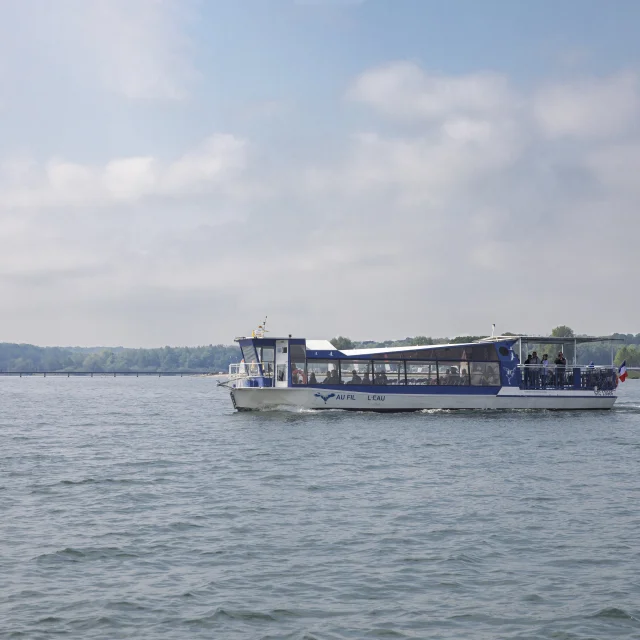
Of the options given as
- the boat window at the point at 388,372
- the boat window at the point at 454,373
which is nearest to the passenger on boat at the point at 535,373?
the boat window at the point at 454,373

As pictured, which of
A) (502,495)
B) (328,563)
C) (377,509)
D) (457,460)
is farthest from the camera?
(457,460)

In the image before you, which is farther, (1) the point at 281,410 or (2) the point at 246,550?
(1) the point at 281,410

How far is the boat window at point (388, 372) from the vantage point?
53281 millimetres

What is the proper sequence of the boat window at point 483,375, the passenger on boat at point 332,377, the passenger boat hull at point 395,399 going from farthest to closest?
the boat window at point 483,375 → the passenger on boat at point 332,377 → the passenger boat hull at point 395,399

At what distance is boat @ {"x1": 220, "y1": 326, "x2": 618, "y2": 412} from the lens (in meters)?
52.1

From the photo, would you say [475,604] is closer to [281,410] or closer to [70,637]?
[70,637]

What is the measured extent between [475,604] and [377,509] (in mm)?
7908

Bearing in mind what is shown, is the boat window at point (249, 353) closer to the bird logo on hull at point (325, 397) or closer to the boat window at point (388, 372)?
the bird logo on hull at point (325, 397)

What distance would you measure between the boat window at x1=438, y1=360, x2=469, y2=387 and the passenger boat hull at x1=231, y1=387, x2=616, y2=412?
87 centimetres

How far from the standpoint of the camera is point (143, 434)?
1836 inches

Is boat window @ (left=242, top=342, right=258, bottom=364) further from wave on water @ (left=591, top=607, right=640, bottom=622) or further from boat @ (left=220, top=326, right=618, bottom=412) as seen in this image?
wave on water @ (left=591, top=607, right=640, bottom=622)

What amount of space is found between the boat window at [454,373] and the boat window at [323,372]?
259 inches

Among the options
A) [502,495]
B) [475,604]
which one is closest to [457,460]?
[502,495]

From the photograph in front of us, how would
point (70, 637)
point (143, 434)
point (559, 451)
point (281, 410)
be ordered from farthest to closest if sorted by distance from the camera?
point (281, 410)
point (143, 434)
point (559, 451)
point (70, 637)
